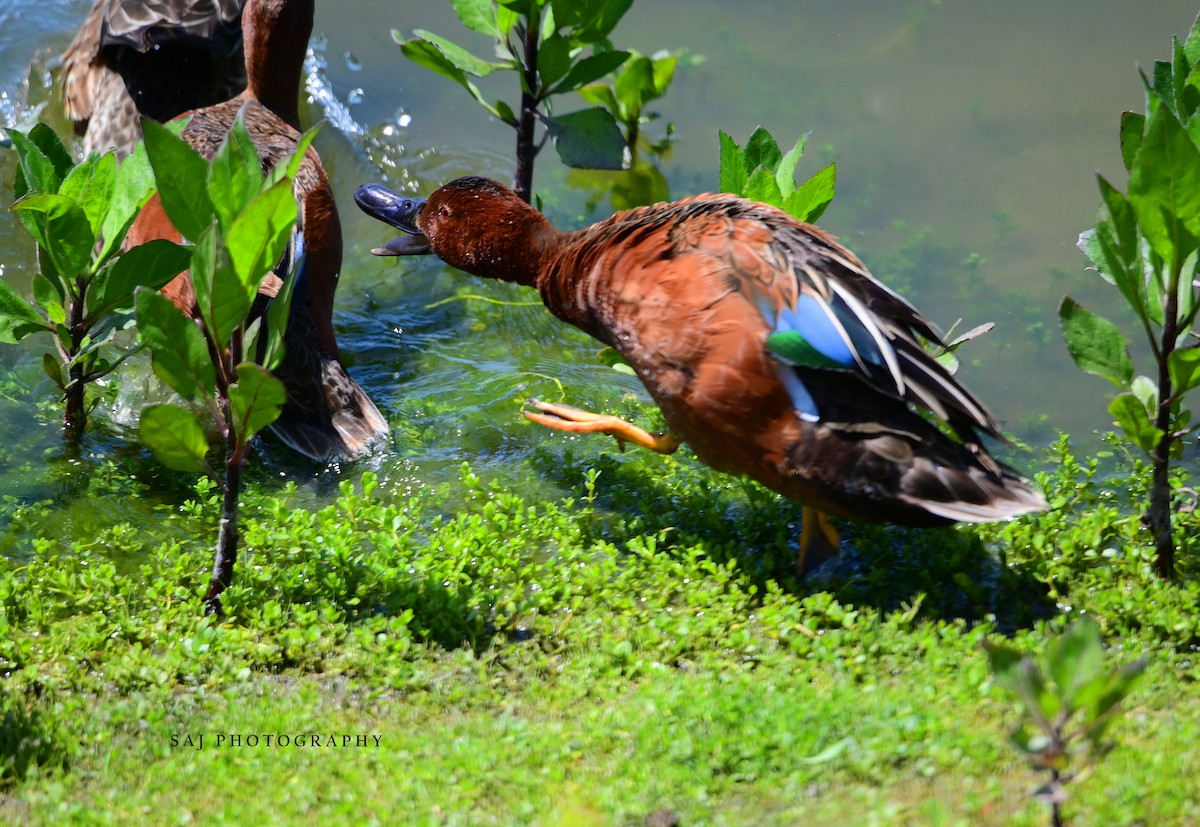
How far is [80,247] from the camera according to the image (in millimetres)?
4141

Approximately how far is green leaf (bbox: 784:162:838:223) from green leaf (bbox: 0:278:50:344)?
299 cm

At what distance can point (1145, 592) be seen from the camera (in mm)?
3881

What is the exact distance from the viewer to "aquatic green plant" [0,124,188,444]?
409cm

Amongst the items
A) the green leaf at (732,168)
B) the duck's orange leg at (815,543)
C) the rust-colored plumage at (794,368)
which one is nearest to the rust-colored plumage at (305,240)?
the rust-colored plumage at (794,368)

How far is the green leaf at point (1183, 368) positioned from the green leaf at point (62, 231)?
366 centimetres

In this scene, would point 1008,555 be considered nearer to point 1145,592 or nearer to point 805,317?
point 1145,592

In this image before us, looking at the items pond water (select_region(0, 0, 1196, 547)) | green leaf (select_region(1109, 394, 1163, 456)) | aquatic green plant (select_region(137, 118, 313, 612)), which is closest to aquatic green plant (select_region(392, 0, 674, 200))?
pond water (select_region(0, 0, 1196, 547))

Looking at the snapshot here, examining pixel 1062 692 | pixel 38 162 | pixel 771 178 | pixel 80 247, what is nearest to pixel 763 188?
pixel 771 178

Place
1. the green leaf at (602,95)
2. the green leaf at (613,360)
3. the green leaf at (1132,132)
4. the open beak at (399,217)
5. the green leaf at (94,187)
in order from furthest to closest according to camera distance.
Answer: the green leaf at (602,95), the open beak at (399,217), the green leaf at (613,360), the green leaf at (94,187), the green leaf at (1132,132)

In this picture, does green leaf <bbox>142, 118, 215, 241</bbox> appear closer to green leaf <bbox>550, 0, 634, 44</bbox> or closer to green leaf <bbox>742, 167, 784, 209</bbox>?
green leaf <bbox>742, 167, 784, 209</bbox>

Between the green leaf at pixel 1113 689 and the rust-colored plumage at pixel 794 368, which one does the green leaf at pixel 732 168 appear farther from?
the green leaf at pixel 1113 689

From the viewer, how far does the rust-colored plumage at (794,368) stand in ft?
12.3

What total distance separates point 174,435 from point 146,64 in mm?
4151

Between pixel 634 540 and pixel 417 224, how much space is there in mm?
2076
